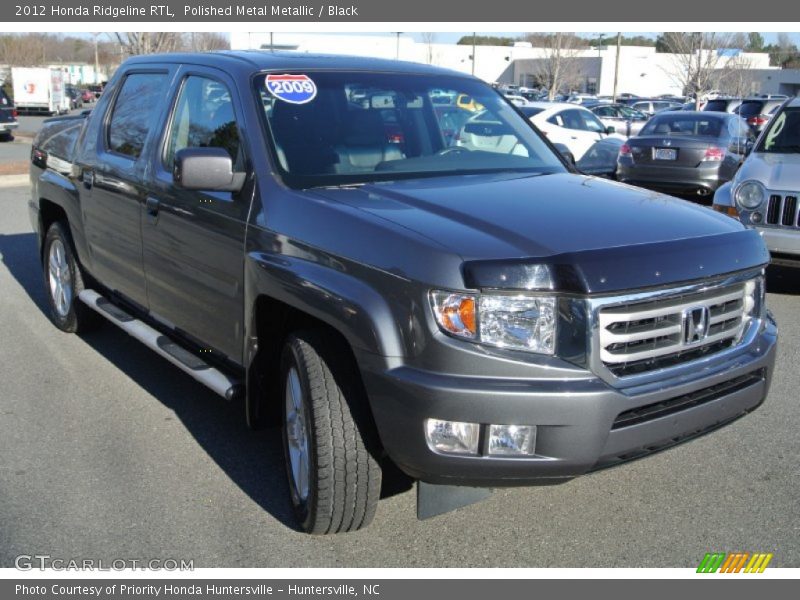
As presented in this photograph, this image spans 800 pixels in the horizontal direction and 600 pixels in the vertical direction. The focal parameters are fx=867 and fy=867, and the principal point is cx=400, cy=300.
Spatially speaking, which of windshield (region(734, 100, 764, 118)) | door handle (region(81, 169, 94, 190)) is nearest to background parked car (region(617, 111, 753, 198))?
door handle (region(81, 169, 94, 190))

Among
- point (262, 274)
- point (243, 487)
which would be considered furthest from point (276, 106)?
point (243, 487)

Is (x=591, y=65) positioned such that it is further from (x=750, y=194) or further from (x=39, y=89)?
(x=750, y=194)

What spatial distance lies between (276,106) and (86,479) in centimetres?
199

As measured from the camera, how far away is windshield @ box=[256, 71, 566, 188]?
13.1 feet

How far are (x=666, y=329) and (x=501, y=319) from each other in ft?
2.12

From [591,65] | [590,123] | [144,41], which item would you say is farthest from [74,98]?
[590,123]

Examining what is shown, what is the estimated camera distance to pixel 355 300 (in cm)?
314

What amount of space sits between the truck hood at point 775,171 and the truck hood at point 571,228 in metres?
4.20

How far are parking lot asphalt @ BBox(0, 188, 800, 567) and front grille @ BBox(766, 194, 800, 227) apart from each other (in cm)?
260

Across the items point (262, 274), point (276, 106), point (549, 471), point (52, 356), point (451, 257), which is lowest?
point (52, 356)

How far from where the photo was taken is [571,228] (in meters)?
3.22

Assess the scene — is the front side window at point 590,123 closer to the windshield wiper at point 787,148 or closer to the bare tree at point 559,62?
the windshield wiper at point 787,148

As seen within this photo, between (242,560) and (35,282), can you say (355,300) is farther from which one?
(35,282)

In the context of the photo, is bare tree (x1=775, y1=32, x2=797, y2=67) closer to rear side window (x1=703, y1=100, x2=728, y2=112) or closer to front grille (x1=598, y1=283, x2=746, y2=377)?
rear side window (x1=703, y1=100, x2=728, y2=112)
